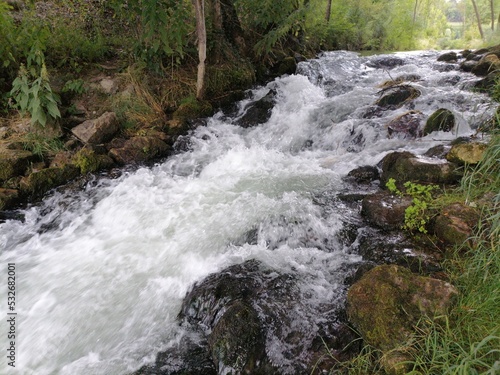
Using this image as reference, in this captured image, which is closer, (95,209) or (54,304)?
(54,304)

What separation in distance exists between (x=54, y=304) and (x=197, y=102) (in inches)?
198

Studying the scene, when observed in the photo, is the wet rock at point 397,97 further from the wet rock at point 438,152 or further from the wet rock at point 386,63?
the wet rock at point 386,63

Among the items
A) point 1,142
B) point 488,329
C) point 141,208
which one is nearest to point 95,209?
point 141,208

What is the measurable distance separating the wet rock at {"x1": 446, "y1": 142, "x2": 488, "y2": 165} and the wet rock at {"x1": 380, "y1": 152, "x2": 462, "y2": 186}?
3.8 inches

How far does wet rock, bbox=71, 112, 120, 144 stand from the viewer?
18.0ft

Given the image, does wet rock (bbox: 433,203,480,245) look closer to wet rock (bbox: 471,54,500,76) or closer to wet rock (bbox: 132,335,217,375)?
wet rock (bbox: 132,335,217,375)

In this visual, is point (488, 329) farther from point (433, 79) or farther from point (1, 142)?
point (433, 79)

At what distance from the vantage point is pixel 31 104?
16.8 feet

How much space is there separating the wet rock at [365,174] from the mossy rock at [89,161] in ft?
14.1

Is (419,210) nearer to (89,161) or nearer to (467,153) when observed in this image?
(467,153)

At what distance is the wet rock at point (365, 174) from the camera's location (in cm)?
465

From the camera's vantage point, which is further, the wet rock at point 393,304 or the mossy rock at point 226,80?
the mossy rock at point 226,80

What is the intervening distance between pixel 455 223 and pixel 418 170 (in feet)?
3.83

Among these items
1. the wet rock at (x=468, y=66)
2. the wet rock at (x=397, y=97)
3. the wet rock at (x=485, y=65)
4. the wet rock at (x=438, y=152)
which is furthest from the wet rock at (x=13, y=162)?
the wet rock at (x=468, y=66)
